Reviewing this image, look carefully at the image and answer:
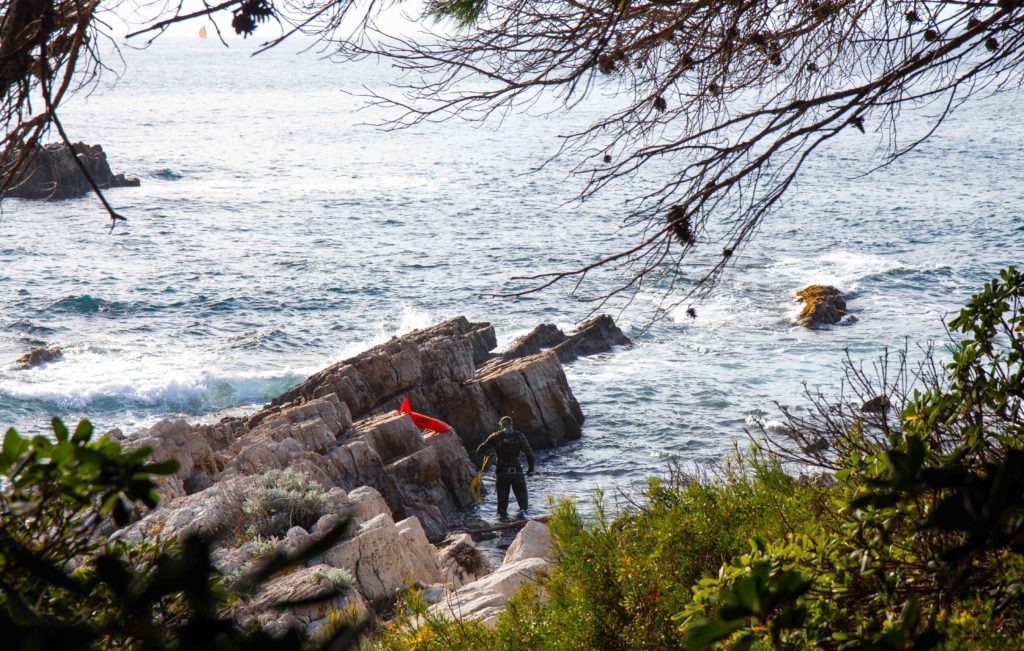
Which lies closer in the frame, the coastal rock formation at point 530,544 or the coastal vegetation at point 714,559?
the coastal vegetation at point 714,559

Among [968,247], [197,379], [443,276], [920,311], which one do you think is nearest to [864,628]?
[197,379]

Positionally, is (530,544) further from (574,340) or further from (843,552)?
(574,340)

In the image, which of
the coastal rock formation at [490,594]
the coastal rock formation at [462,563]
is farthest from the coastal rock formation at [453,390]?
the coastal rock formation at [490,594]

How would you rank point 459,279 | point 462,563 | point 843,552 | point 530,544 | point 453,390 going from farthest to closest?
point 459,279 < point 453,390 < point 462,563 < point 530,544 < point 843,552

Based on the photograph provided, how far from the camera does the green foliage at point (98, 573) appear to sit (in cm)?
102

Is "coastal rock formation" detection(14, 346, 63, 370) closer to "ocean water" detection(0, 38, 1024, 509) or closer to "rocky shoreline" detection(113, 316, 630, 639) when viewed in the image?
"ocean water" detection(0, 38, 1024, 509)

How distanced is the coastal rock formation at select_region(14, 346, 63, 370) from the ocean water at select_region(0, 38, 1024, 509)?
0.35 m

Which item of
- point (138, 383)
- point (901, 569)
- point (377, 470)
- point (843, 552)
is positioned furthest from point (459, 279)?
point (901, 569)

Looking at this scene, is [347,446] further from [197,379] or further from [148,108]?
[148,108]

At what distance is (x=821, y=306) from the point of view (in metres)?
24.2

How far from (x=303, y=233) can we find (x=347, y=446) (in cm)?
2625

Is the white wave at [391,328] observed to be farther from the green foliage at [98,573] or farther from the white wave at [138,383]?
the green foliage at [98,573]

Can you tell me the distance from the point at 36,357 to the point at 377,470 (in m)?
13.6

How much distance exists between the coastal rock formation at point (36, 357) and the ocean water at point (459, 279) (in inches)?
14.0
